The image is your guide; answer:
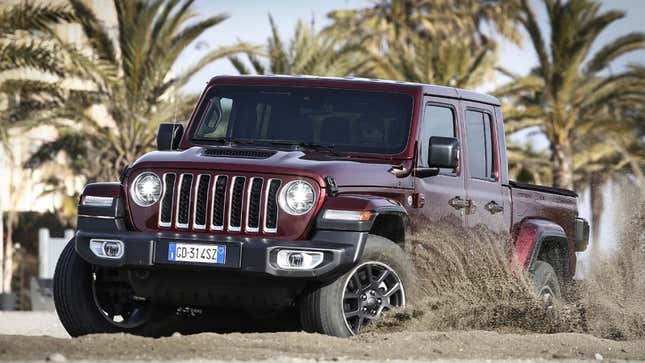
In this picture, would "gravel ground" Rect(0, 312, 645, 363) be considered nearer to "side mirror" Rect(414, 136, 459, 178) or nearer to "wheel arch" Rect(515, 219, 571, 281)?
"side mirror" Rect(414, 136, 459, 178)

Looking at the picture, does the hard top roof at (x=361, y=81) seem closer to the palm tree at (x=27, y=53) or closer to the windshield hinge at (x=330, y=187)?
the windshield hinge at (x=330, y=187)

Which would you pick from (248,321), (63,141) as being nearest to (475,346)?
(248,321)

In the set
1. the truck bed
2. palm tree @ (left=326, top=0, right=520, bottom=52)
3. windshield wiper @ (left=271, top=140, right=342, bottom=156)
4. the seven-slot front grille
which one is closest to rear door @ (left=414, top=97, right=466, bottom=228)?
windshield wiper @ (left=271, top=140, right=342, bottom=156)

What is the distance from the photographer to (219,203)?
347 inches

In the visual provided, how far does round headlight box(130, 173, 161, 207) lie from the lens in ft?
29.4

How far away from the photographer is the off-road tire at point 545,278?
36.7 ft

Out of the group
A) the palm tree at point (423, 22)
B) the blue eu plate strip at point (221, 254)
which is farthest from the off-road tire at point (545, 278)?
the palm tree at point (423, 22)

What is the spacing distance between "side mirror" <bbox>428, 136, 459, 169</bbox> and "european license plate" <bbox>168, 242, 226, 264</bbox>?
72.8 inches

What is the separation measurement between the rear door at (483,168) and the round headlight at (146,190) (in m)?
2.66

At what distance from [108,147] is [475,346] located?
2006 cm

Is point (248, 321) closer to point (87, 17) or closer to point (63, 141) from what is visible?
point (87, 17)

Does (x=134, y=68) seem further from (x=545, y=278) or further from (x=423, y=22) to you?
(x=423, y=22)

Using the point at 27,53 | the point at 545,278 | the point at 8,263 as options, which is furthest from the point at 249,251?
the point at 8,263

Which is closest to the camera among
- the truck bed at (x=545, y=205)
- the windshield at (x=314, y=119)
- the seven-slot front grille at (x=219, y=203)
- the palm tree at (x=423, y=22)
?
the seven-slot front grille at (x=219, y=203)
